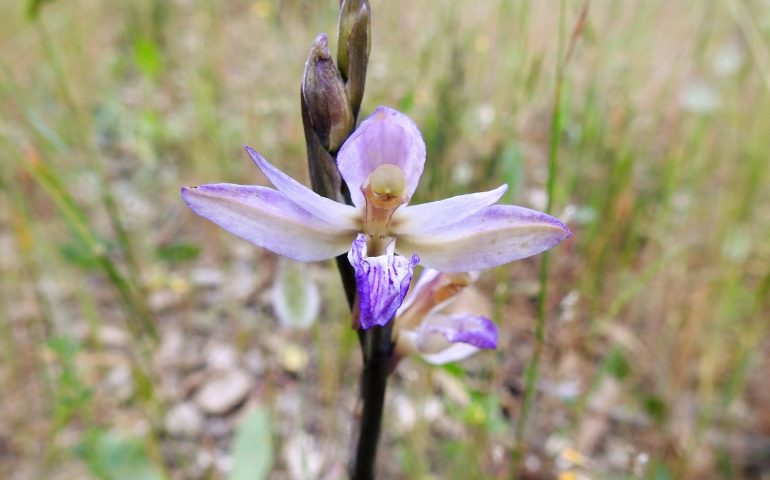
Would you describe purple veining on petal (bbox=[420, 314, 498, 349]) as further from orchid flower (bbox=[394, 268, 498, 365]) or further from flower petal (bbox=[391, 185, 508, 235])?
flower petal (bbox=[391, 185, 508, 235])

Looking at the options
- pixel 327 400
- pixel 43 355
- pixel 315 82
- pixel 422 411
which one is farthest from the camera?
pixel 43 355

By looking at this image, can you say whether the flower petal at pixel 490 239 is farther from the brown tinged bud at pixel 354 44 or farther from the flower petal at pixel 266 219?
the brown tinged bud at pixel 354 44

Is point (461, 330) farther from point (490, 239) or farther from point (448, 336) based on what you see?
point (490, 239)

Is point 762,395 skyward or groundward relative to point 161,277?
groundward

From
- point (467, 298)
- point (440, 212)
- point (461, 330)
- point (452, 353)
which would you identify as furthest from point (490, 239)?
point (467, 298)

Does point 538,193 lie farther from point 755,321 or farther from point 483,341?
point 483,341

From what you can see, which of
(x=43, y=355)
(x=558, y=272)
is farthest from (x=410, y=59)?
(x=43, y=355)
